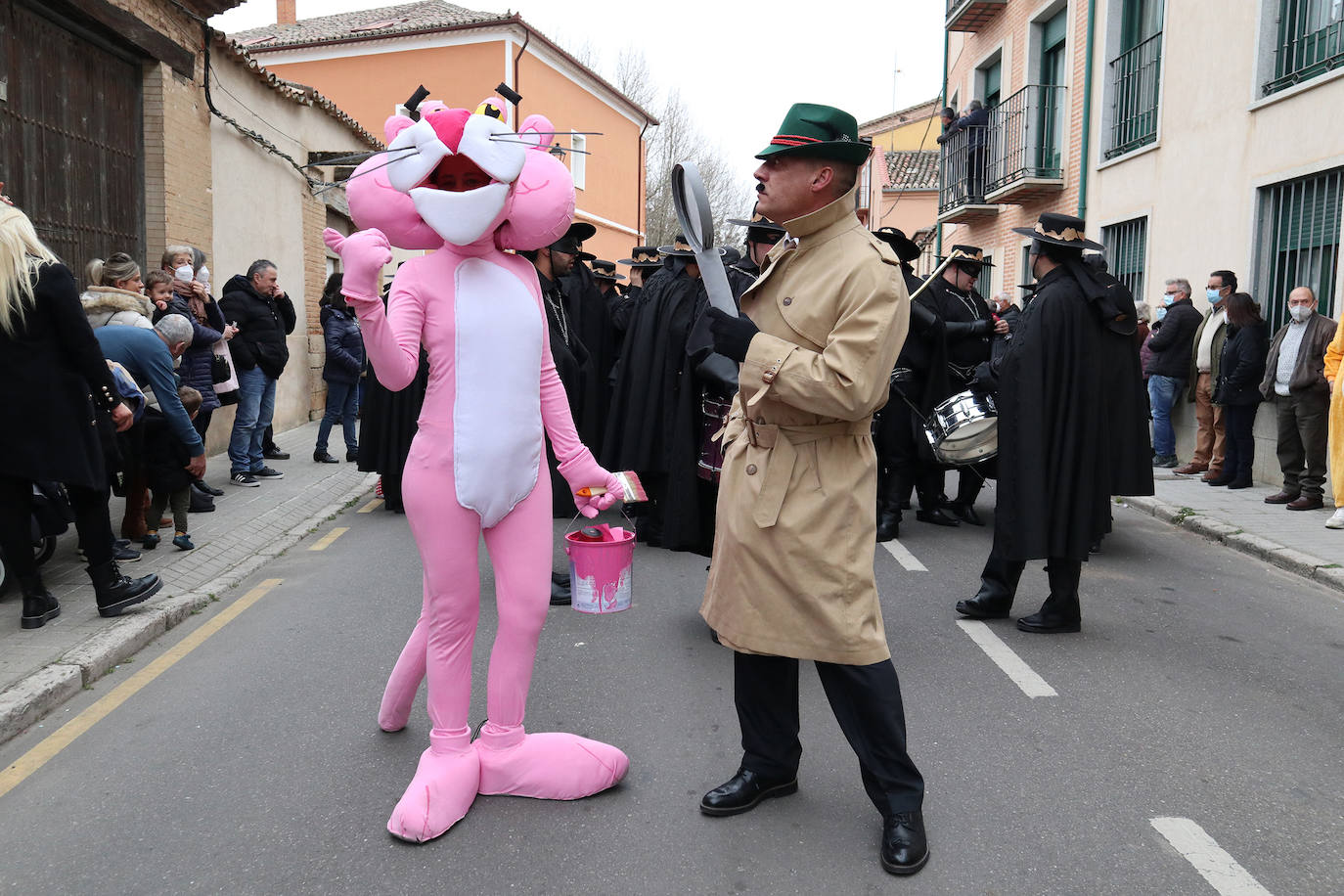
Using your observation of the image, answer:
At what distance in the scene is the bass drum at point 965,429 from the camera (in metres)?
6.79

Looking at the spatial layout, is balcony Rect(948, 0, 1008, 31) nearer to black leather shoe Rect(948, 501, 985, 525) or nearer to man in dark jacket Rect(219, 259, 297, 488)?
black leather shoe Rect(948, 501, 985, 525)

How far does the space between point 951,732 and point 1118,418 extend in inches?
97.3

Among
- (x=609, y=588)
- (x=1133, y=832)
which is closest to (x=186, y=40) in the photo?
(x=609, y=588)

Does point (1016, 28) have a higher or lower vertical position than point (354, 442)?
higher

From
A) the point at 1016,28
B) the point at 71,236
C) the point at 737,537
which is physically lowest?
the point at 737,537

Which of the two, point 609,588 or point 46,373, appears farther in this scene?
point 46,373

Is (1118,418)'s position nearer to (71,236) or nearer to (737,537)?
(737,537)

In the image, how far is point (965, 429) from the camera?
686 centimetres

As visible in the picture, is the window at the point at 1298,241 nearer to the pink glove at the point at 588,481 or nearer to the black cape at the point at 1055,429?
the black cape at the point at 1055,429

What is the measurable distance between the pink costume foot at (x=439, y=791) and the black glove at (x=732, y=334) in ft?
4.94

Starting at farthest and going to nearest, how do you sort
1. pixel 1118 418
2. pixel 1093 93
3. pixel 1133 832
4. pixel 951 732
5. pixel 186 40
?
pixel 1093 93
pixel 186 40
pixel 1118 418
pixel 951 732
pixel 1133 832

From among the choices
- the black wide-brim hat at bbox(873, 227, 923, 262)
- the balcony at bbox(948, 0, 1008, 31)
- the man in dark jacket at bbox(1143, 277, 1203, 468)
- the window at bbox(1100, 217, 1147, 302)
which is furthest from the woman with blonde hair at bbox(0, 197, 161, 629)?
the balcony at bbox(948, 0, 1008, 31)

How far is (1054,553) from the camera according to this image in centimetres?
518

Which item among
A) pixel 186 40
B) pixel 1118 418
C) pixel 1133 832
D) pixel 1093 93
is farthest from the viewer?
pixel 1093 93
